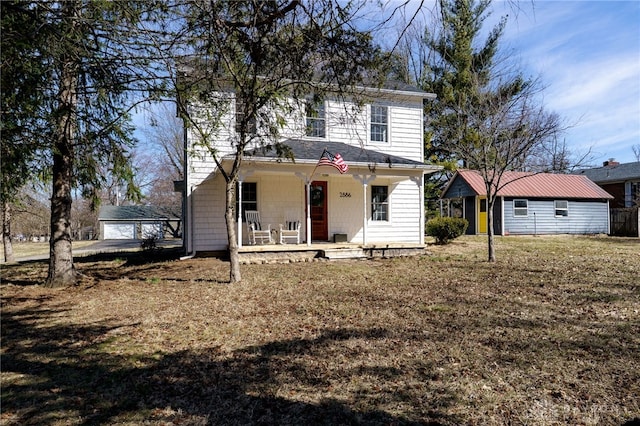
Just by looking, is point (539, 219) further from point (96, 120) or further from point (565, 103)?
point (96, 120)

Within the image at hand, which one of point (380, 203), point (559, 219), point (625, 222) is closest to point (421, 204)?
point (380, 203)

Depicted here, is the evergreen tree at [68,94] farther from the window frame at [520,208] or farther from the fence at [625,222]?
the fence at [625,222]

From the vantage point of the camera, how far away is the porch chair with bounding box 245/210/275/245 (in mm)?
12013

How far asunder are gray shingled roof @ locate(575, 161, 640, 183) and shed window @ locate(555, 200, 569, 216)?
8339mm

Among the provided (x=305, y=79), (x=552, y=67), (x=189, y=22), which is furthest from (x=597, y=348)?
(x=552, y=67)

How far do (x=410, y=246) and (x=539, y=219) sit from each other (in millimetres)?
13874

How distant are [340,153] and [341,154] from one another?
115mm

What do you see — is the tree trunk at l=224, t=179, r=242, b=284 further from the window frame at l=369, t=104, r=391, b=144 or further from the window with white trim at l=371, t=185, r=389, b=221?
the window frame at l=369, t=104, r=391, b=144

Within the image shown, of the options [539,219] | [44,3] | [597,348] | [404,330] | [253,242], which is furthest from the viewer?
[539,219]

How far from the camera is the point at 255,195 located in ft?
41.9

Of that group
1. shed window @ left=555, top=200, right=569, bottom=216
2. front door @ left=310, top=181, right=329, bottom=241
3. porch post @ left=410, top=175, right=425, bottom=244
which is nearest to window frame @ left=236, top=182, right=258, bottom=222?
front door @ left=310, top=181, right=329, bottom=241

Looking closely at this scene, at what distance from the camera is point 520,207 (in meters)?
22.2

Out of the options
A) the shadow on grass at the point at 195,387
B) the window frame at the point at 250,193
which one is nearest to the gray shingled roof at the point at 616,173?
the window frame at the point at 250,193

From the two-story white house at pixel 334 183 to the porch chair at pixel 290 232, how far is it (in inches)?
6.6
